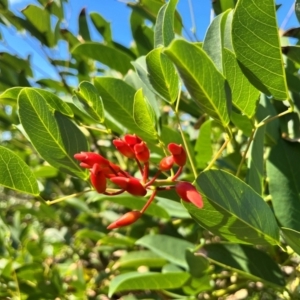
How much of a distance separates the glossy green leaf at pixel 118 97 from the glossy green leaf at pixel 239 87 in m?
0.21

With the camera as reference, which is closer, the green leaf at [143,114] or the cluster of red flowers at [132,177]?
the cluster of red flowers at [132,177]

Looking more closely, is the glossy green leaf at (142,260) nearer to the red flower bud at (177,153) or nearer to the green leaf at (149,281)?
the green leaf at (149,281)

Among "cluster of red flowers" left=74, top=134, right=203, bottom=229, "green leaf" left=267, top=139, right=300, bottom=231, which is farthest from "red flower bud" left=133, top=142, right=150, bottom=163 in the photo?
"green leaf" left=267, top=139, right=300, bottom=231

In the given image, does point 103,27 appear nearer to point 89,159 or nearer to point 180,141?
point 180,141

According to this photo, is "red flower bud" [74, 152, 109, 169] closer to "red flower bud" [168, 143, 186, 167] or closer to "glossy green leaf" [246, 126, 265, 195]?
"red flower bud" [168, 143, 186, 167]

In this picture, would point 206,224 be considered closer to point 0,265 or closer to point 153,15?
point 153,15

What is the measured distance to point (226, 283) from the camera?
3.61ft

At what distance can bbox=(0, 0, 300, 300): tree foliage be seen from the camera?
54 cm

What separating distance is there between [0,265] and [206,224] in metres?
0.89

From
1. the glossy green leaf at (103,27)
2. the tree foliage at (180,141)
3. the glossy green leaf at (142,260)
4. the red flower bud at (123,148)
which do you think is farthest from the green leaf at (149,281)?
the glossy green leaf at (103,27)

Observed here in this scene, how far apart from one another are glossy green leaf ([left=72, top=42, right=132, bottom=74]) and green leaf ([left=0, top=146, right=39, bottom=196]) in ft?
1.37

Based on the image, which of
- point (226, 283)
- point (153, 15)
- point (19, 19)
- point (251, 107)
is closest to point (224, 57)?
point (251, 107)

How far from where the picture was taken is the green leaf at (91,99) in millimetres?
670

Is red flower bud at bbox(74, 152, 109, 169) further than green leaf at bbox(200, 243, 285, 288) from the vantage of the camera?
No
